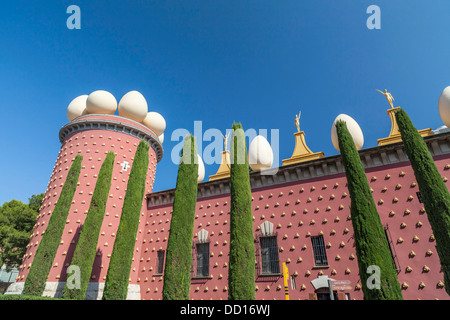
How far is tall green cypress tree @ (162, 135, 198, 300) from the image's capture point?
39.3 feet

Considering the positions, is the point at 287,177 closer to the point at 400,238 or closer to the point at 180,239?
the point at 400,238

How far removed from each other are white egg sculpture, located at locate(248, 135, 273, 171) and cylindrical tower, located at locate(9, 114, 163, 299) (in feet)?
30.8

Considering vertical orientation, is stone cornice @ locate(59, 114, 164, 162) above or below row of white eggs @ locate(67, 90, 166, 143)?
below

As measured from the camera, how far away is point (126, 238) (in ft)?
49.6

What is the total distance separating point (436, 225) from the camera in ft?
33.6

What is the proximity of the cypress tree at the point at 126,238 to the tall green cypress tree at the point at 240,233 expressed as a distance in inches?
253

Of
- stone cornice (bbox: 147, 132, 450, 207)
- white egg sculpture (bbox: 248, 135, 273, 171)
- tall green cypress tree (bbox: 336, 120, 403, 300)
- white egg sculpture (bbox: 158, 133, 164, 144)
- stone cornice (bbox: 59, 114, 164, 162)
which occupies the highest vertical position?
white egg sculpture (bbox: 158, 133, 164, 144)

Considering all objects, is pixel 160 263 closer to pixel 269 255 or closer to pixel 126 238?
pixel 126 238

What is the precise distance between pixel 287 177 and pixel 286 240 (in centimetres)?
403

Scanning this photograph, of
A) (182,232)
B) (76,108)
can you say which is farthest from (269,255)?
(76,108)

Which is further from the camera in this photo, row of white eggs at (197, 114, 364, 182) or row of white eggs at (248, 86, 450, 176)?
row of white eggs at (197, 114, 364, 182)

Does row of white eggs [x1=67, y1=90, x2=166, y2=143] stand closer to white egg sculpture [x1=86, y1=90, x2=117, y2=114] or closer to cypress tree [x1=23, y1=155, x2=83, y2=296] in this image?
white egg sculpture [x1=86, y1=90, x2=117, y2=114]

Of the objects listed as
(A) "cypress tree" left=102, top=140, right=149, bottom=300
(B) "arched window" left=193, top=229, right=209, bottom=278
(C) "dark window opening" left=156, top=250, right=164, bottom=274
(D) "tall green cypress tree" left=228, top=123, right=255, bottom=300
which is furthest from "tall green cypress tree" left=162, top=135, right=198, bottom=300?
(C) "dark window opening" left=156, top=250, right=164, bottom=274
